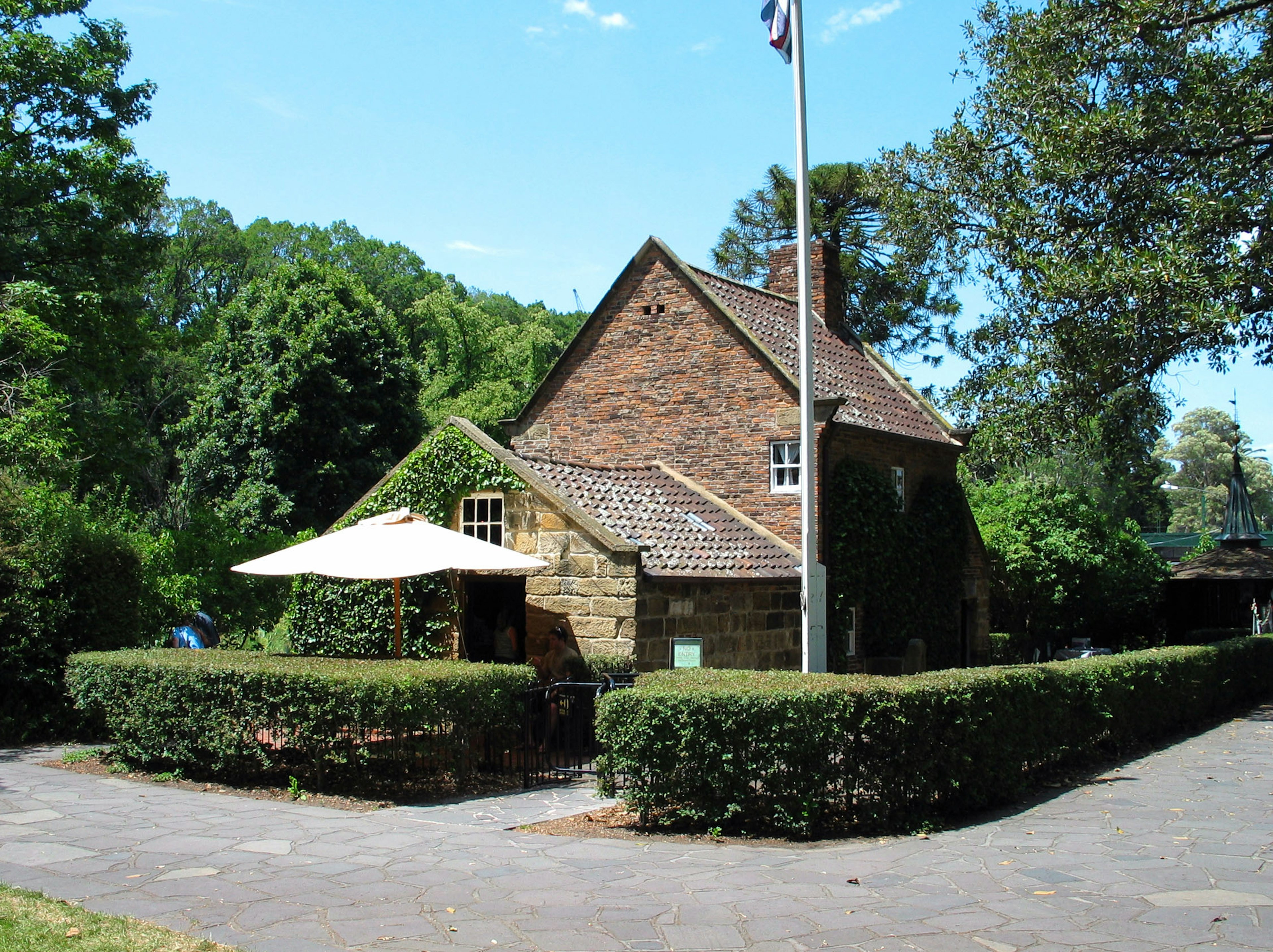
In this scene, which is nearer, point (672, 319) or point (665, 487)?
point (665, 487)

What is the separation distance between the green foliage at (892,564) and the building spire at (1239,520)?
14.9 meters

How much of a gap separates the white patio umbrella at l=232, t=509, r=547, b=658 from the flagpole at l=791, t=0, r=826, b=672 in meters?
3.50

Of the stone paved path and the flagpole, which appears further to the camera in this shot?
the flagpole

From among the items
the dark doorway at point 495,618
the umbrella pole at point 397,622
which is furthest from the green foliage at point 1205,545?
the umbrella pole at point 397,622

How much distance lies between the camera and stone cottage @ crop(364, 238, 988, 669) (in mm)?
14719

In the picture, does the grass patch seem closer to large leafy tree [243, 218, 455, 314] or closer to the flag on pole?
the flag on pole

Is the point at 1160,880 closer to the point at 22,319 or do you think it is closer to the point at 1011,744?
the point at 1011,744

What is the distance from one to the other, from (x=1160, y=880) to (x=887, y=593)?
13.6 metres

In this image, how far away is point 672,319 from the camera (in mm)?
21250

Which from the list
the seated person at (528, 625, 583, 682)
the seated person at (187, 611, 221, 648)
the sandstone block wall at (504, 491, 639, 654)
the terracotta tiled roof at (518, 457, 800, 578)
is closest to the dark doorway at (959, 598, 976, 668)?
the terracotta tiled roof at (518, 457, 800, 578)

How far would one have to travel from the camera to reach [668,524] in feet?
55.6

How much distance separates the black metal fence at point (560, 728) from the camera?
11.7m

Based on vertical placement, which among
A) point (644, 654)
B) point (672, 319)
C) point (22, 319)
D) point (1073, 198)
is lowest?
point (644, 654)

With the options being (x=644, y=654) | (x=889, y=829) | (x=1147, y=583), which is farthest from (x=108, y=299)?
(x=1147, y=583)
